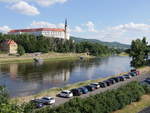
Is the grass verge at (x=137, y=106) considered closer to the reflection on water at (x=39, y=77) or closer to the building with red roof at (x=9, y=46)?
the reflection on water at (x=39, y=77)

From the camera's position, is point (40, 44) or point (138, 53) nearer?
point (138, 53)

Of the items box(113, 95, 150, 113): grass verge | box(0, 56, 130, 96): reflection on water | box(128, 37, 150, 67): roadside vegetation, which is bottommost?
box(0, 56, 130, 96): reflection on water

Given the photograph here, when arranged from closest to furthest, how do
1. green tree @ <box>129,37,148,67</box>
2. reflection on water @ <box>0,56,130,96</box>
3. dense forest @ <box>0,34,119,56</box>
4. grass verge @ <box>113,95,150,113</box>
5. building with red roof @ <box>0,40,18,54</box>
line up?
grass verge @ <box>113,95,150,113</box> < reflection on water @ <box>0,56,130,96</box> < green tree @ <box>129,37,148,67</box> < building with red roof @ <box>0,40,18,54</box> < dense forest @ <box>0,34,119,56</box>

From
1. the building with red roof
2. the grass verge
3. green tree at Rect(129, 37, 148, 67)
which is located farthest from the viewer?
the building with red roof

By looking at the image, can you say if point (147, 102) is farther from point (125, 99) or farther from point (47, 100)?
point (47, 100)

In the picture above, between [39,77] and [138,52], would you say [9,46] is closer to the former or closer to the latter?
[138,52]

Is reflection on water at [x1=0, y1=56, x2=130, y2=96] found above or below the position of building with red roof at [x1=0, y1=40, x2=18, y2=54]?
below

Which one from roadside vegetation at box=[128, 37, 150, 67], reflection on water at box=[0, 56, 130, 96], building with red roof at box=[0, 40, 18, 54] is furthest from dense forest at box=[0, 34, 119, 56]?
roadside vegetation at box=[128, 37, 150, 67]

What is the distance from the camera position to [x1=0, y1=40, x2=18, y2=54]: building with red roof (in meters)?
152

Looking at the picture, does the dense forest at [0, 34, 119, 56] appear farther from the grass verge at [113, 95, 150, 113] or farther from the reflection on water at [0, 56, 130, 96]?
the grass verge at [113, 95, 150, 113]

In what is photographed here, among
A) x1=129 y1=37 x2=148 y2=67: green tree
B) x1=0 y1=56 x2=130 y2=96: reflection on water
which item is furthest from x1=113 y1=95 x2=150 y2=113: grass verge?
x1=129 y1=37 x2=148 y2=67: green tree

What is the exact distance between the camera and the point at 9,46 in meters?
152

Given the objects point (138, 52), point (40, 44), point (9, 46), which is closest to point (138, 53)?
point (138, 52)

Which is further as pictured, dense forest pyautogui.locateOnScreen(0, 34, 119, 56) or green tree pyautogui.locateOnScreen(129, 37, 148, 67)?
dense forest pyautogui.locateOnScreen(0, 34, 119, 56)
